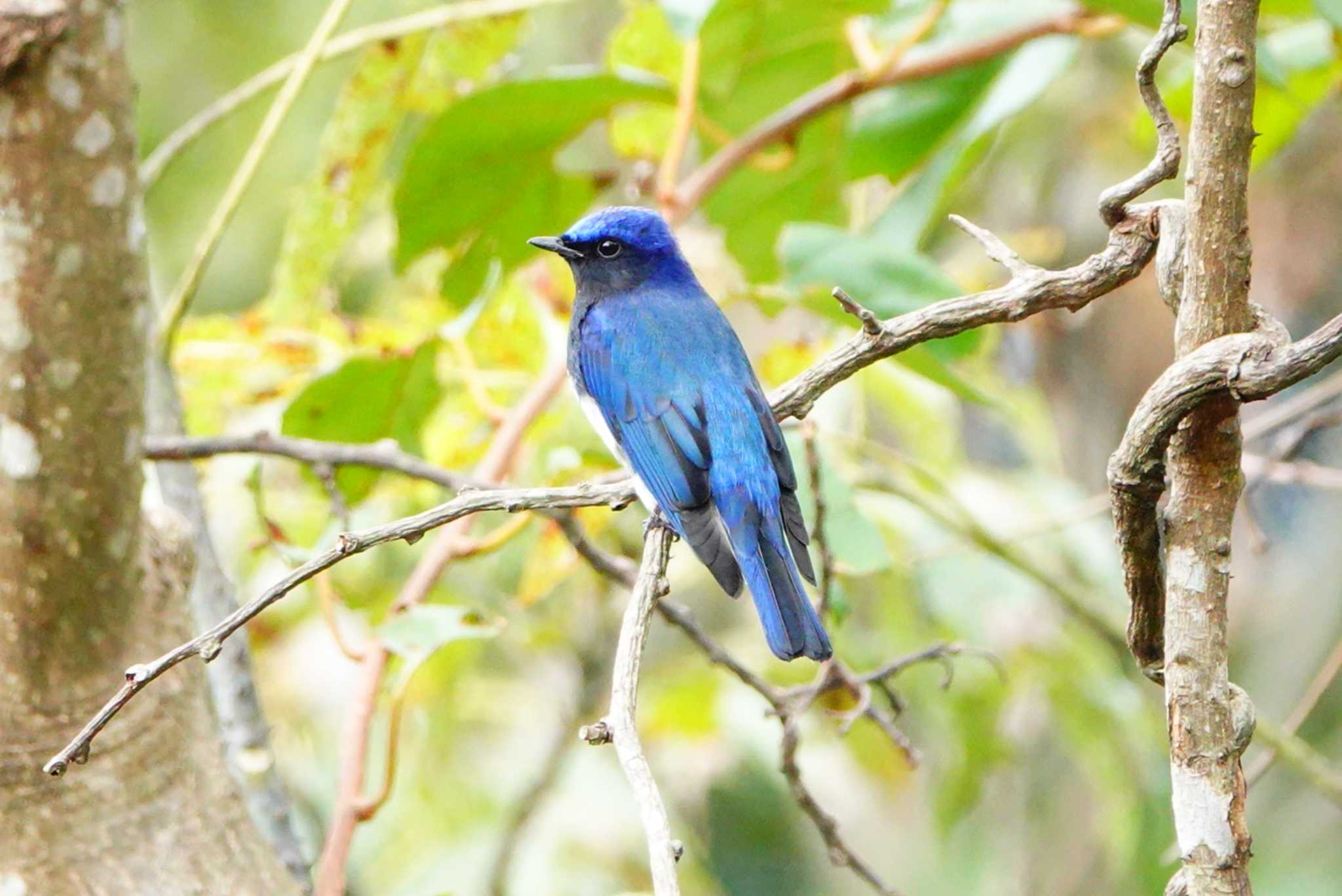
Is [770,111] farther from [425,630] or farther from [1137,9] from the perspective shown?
[425,630]

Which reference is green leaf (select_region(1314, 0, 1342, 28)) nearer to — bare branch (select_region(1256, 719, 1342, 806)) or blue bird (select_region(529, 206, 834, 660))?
blue bird (select_region(529, 206, 834, 660))

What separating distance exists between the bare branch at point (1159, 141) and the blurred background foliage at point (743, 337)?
0.98m

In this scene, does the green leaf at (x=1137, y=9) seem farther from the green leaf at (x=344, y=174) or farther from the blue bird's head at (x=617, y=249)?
the green leaf at (x=344, y=174)

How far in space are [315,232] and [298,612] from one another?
1.41m

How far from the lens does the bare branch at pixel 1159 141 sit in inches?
63.7

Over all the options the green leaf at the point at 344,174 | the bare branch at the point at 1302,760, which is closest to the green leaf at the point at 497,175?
the green leaf at the point at 344,174

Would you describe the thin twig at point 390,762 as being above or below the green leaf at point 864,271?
below

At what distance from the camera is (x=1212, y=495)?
61.7 inches

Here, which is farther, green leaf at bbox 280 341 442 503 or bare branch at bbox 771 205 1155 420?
green leaf at bbox 280 341 442 503

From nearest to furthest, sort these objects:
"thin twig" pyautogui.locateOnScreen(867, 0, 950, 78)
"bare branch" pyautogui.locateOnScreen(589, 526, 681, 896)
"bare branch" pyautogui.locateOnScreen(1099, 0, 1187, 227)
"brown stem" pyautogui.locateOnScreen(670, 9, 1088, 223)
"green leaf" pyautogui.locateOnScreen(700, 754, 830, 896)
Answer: "bare branch" pyautogui.locateOnScreen(589, 526, 681, 896), "bare branch" pyautogui.locateOnScreen(1099, 0, 1187, 227), "thin twig" pyautogui.locateOnScreen(867, 0, 950, 78), "brown stem" pyautogui.locateOnScreen(670, 9, 1088, 223), "green leaf" pyautogui.locateOnScreen(700, 754, 830, 896)

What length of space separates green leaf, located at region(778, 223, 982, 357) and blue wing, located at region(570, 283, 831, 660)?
236mm

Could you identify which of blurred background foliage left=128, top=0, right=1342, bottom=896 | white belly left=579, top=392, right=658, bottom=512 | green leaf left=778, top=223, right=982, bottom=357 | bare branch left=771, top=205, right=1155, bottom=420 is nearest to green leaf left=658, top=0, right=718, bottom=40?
blurred background foliage left=128, top=0, right=1342, bottom=896

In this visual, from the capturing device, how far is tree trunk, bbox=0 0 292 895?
6.11 feet

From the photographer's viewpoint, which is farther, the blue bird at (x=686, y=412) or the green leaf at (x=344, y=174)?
the green leaf at (x=344, y=174)
